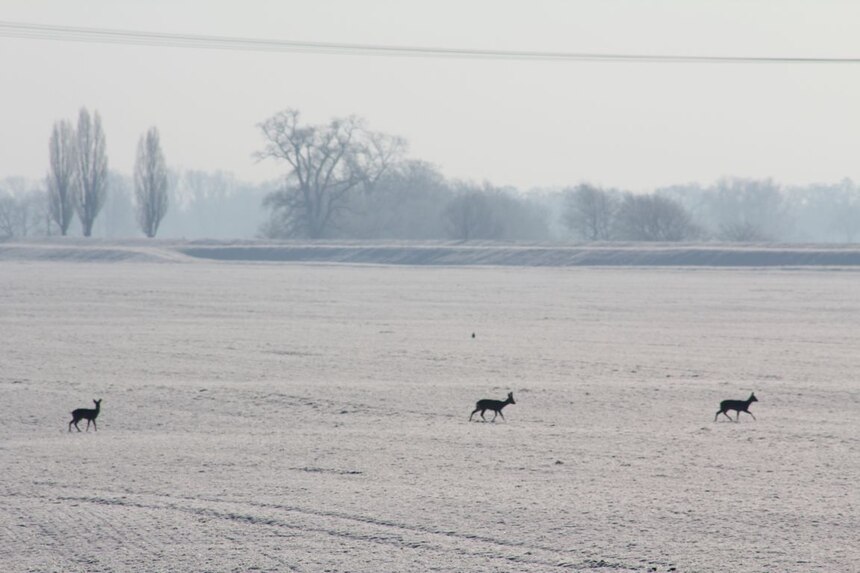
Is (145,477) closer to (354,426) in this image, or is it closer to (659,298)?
(354,426)

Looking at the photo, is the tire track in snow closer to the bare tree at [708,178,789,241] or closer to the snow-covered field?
the snow-covered field

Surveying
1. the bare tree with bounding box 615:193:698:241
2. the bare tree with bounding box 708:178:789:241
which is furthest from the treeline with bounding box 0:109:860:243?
the bare tree with bounding box 708:178:789:241

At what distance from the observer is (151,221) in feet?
361

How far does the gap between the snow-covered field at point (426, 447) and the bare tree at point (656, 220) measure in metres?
69.3

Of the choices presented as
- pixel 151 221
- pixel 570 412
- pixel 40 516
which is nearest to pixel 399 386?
pixel 570 412

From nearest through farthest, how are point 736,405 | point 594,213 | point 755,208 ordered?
1. point 736,405
2. point 594,213
3. point 755,208

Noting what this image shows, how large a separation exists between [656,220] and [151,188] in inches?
1684

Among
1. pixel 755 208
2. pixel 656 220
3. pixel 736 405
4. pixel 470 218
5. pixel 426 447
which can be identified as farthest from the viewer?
pixel 755 208

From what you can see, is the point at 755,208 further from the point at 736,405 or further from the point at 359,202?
the point at 736,405

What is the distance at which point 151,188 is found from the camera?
4336 inches

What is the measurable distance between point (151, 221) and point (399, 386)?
93.3 metres

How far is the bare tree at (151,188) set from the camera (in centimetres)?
11000

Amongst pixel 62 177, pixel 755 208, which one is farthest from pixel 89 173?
pixel 755 208

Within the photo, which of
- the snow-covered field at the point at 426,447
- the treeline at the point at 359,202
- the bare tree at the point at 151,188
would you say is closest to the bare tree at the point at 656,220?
the treeline at the point at 359,202
